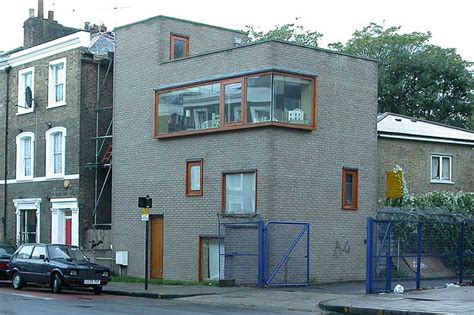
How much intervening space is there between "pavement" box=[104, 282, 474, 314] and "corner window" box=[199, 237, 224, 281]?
1095 millimetres

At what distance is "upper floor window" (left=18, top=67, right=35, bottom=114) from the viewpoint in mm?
37062

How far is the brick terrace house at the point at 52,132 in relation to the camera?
3422 cm

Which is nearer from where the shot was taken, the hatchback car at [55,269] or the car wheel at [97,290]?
the hatchback car at [55,269]

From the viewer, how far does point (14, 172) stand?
38250 millimetres

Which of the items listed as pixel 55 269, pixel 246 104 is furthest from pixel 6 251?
pixel 246 104

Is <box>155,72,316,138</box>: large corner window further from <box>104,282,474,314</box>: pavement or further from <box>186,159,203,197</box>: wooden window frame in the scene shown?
<box>104,282,474,314</box>: pavement

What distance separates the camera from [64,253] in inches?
1040

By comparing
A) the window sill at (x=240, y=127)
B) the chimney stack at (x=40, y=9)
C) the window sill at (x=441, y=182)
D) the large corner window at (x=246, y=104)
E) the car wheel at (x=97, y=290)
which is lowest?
the car wheel at (x=97, y=290)

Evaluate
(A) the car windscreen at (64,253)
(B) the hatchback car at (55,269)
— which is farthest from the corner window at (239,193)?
(A) the car windscreen at (64,253)

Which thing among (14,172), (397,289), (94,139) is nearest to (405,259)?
(397,289)

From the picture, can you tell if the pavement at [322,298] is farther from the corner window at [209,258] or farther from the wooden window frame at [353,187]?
the wooden window frame at [353,187]

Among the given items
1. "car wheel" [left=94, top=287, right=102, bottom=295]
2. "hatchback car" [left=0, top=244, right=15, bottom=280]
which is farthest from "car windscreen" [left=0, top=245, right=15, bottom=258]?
"car wheel" [left=94, top=287, right=102, bottom=295]

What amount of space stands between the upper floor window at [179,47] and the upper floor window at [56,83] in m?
6.60

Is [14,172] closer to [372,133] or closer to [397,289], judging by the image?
[372,133]
